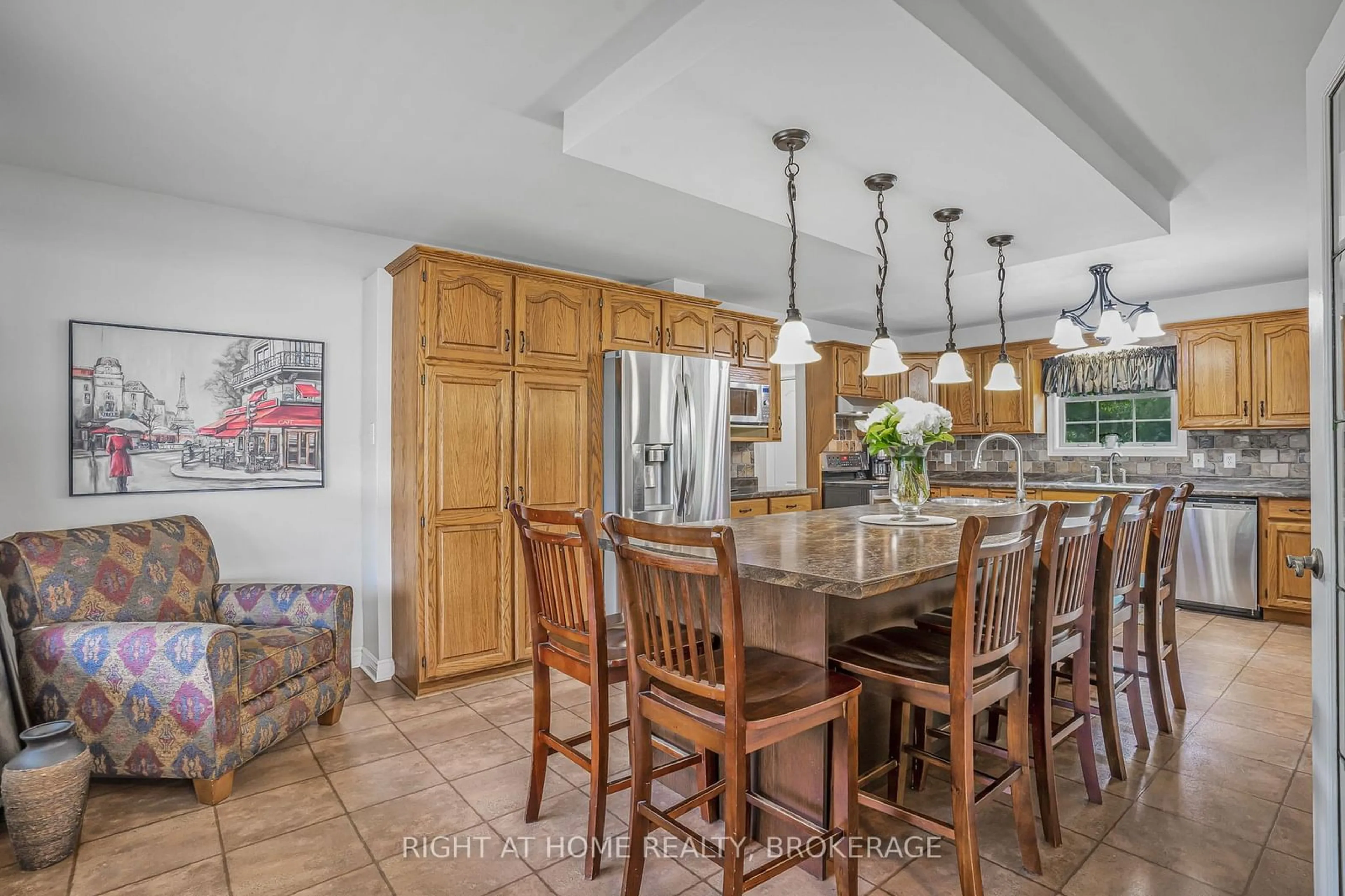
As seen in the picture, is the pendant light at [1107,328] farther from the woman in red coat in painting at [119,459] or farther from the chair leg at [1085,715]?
the woman in red coat in painting at [119,459]

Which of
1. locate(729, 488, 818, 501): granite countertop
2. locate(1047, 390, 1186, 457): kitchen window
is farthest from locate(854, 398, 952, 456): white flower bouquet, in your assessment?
locate(1047, 390, 1186, 457): kitchen window

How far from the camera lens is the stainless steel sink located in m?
3.68

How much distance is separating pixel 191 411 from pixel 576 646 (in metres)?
2.55

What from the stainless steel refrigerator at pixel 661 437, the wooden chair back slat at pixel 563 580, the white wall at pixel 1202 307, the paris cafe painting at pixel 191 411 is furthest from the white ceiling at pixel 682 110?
the white wall at pixel 1202 307

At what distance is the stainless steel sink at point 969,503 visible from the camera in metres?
3.68

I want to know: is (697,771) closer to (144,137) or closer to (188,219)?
(144,137)

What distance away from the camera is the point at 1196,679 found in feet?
11.5

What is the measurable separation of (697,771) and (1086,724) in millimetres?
1316

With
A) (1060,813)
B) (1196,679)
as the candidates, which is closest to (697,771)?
(1060,813)

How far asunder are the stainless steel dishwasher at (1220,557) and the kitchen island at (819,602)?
3674 mm

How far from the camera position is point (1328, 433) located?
1347mm

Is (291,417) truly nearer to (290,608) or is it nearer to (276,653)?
(290,608)

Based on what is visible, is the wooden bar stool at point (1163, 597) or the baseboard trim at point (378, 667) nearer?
the wooden bar stool at point (1163, 597)

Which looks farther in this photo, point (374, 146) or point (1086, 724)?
point (374, 146)
